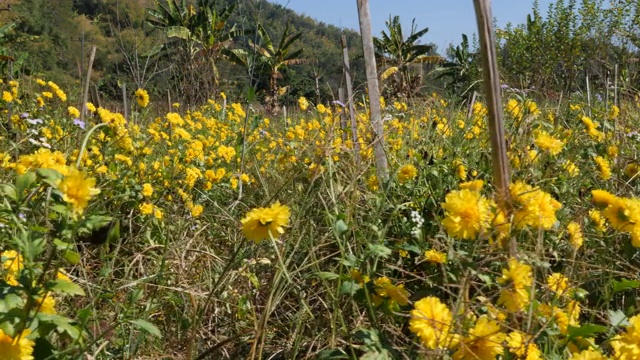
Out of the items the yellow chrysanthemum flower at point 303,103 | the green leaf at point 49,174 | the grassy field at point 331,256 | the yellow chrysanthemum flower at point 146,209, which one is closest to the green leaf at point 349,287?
the grassy field at point 331,256

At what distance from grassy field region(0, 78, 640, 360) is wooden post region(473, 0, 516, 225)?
0.21 ft

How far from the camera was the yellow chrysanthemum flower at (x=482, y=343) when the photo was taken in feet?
3.05

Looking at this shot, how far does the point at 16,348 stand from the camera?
88cm

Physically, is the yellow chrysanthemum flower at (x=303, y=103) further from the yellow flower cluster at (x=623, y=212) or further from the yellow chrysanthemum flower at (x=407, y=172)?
the yellow flower cluster at (x=623, y=212)

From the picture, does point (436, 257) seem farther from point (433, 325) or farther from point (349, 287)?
point (433, 325)

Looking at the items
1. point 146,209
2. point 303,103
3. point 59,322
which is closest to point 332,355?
point 59,322

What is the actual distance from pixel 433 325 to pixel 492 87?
2.27 feet

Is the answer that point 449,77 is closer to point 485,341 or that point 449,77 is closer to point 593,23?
point 593,23

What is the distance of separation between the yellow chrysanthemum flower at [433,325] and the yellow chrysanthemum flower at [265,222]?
0.28 metres

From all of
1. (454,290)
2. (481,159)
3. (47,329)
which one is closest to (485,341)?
(454,290)

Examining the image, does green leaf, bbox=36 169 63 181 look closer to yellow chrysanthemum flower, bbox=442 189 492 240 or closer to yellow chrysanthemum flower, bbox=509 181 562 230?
yellow chrysanthemum flower, bbox=442 189 492 240

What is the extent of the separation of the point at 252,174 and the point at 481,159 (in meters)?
1.16

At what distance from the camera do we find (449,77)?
108ft

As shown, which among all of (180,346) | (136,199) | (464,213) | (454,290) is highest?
(464,213)
